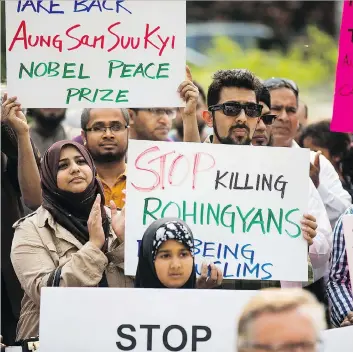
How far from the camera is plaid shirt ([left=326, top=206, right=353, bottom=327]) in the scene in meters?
6.62

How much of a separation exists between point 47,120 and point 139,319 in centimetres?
287

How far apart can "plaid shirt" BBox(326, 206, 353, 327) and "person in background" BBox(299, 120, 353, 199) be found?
5.78 ft

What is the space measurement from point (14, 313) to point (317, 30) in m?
17.3

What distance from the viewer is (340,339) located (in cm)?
608

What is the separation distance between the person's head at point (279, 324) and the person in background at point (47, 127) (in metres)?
3.93

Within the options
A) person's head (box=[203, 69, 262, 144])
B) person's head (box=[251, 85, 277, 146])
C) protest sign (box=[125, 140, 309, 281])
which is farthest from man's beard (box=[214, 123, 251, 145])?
person's head (box=[251, 85, 277, 146])

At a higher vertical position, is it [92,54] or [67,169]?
[92,54]

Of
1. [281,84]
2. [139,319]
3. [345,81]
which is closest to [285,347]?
[139,319]

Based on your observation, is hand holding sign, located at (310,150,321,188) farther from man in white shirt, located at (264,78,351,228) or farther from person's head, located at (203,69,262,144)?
person's head, located at (203,69,262,144)

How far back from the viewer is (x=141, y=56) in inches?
267

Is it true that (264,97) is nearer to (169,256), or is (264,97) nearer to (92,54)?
(92,54)

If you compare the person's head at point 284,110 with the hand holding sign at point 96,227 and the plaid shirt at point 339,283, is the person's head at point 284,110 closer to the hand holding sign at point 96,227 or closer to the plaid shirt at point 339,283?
the plaid shirt at point 339,283

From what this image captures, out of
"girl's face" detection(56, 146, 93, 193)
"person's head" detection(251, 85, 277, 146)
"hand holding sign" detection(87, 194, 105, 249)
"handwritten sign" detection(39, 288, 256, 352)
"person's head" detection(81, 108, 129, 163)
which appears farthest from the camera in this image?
"person's head" detection(81, 108, 129, 163)

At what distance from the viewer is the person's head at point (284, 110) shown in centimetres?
823
